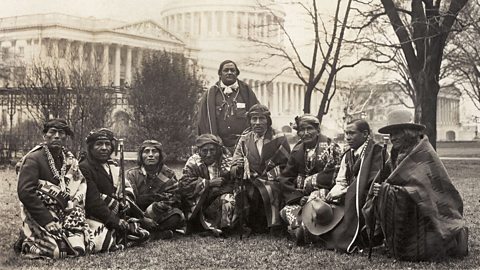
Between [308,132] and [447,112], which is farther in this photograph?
[447,112]

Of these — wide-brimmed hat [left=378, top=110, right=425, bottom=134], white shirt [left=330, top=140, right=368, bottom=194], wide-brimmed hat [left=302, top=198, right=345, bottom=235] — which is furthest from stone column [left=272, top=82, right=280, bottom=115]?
wide-brimmed hat [left=378, top=110, right=425, bottom=134]

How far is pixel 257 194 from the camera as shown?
24.5 feet

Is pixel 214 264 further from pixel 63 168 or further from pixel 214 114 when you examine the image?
pixel 214 114

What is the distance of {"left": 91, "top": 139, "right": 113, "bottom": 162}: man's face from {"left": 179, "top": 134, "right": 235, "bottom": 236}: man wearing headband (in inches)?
47.8

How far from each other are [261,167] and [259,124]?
56cm

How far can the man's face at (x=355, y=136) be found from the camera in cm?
657

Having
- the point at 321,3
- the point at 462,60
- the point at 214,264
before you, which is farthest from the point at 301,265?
the point at 462,60

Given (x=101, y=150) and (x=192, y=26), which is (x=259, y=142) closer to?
(x=101, y=150)

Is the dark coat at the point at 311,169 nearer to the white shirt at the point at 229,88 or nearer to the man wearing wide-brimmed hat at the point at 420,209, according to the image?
the man wearing wide-brimmed hat at the point at 420,209

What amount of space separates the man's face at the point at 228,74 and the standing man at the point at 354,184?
2365 millimetres

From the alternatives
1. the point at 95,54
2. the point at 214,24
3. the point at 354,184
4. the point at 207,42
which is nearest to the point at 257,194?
the point at 354,184

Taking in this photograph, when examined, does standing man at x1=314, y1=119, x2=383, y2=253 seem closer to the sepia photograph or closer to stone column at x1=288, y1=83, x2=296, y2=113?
the sepia photograph

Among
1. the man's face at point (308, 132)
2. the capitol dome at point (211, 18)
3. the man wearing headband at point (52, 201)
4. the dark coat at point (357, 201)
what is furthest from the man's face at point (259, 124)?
the capitol dome at point (211, 18)

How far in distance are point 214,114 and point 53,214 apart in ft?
10.4
